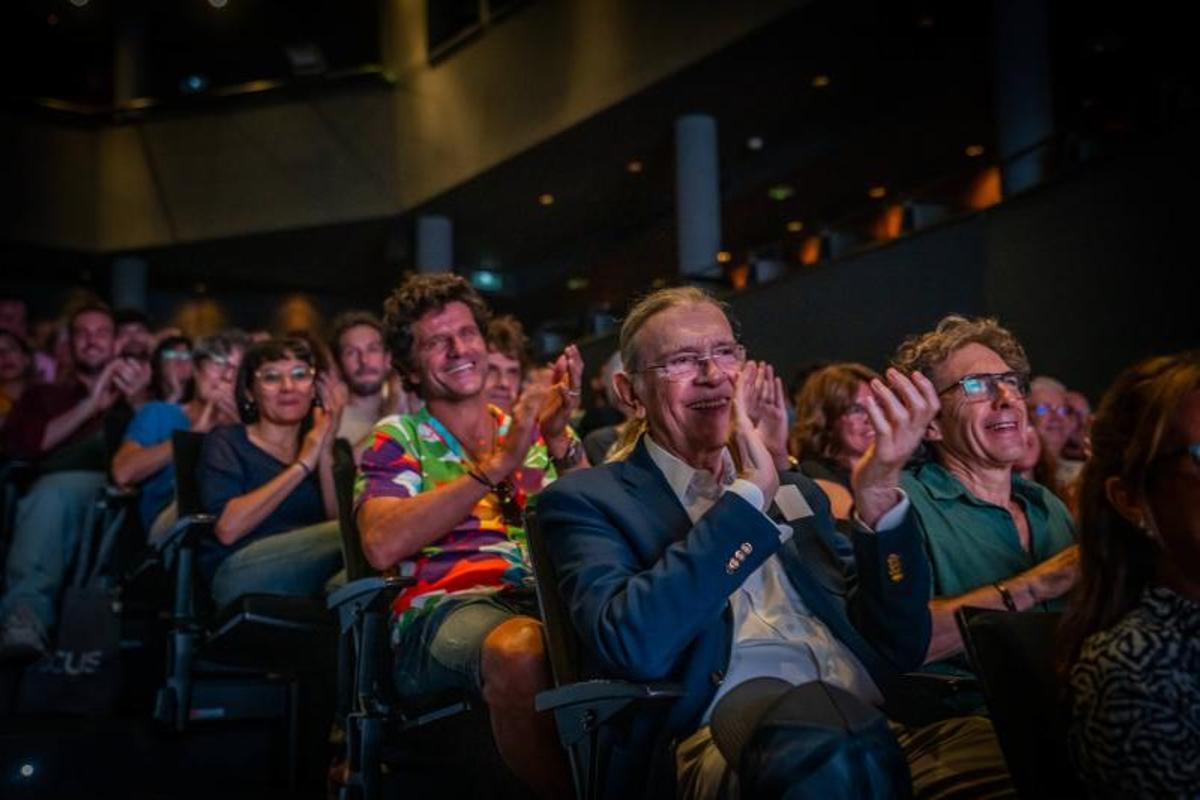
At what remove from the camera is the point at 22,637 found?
3.54 metres

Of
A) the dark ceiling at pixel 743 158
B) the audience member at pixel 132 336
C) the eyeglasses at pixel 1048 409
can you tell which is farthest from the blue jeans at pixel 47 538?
the dark ceiling at pixel 743 158

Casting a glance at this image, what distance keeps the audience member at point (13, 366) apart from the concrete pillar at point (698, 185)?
5.44m

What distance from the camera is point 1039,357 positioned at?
16.5 feet

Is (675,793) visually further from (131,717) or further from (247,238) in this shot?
(247,238)

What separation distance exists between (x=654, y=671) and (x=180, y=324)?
12.6 metres

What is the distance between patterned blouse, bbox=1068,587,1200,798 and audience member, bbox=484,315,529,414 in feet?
7.26

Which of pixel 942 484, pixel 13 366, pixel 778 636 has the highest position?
pixel 13 366

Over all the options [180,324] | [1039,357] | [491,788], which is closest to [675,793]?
[491,788]

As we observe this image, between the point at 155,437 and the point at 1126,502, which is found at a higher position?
the point at 155,437

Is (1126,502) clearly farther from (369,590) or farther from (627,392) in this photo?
(369,590)

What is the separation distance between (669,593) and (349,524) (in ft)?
3.62

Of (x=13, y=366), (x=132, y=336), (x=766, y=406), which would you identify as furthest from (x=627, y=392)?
(x=13, y=366)

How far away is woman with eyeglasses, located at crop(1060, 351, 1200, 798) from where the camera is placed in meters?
1.22

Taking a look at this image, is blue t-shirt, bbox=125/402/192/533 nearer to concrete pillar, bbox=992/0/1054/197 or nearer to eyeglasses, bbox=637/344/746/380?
eyeglasses, bbox=637/344/746/380
